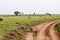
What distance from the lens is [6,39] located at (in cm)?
1989

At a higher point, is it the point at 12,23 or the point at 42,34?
the point at 42,34

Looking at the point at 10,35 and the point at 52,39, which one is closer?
the point at 52,39

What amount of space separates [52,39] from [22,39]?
2688 millimetres

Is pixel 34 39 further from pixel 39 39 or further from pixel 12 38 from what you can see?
pixel 12 38

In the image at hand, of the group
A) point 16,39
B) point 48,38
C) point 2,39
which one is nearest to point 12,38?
point 16,39

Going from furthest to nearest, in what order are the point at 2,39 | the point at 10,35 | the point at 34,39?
1. the point at 10,35
2. the point at 34,39
3. the point at 2,39

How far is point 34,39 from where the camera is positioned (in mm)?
20719

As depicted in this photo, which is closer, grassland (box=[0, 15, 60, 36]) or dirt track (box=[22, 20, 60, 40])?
dirt track (box=[22, 20, 60, 40])

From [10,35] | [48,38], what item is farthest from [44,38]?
[10,35]

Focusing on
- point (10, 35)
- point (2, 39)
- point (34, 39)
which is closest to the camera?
point (2, 39)

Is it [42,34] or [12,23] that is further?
[12,23]

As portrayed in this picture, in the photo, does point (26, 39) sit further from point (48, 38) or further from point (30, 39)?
point (48, 38)

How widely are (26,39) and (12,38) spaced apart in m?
1.26

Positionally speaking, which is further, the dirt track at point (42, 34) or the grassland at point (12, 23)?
the grassland at point (12, 23)
